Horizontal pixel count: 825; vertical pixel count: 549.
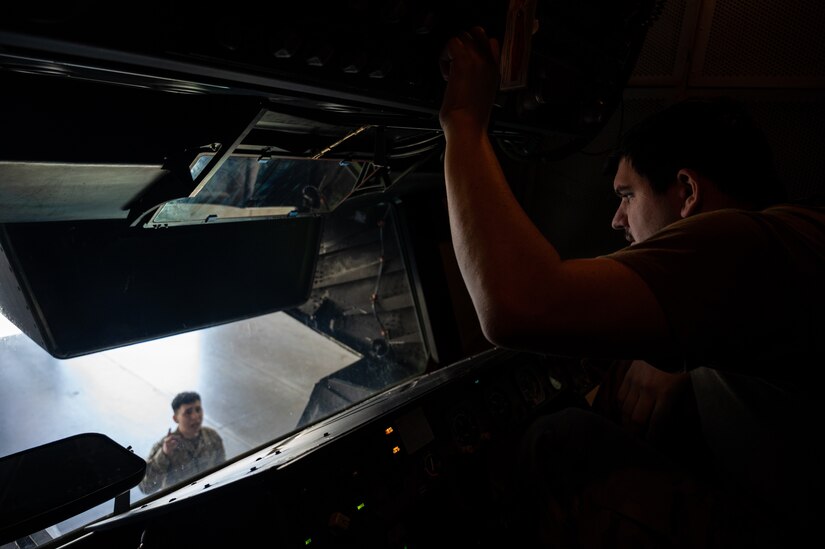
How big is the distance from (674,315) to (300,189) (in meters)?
1.59

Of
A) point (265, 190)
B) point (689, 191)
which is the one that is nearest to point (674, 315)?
point (689, 191)

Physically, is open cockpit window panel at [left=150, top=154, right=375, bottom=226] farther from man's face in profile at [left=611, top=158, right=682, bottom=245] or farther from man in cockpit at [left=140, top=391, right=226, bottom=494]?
man in cockpit at [left=140, top=391, right=226, bottom=494]

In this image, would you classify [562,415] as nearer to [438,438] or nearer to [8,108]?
[438,438]

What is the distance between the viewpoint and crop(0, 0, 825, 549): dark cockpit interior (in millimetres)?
898

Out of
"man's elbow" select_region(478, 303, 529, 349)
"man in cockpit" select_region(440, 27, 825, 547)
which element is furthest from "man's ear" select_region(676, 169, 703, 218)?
"man's elbow" select_region(478, 303, 529, 349)

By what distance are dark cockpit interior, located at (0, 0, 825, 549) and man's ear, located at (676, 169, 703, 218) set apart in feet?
1.63

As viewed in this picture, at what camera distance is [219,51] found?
78 centimetres

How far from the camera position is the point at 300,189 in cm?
195

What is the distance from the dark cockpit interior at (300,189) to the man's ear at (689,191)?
497 millimetres

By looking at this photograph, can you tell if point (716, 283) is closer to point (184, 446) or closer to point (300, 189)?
point (300, 189)

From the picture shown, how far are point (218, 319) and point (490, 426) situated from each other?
1280 mm

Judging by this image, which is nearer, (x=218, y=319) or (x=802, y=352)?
(x=802, y=352)

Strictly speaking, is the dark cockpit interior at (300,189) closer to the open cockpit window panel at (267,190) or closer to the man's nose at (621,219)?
the open cockpit window panel at (267,190)

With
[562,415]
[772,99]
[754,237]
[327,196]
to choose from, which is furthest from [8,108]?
[772,99]
